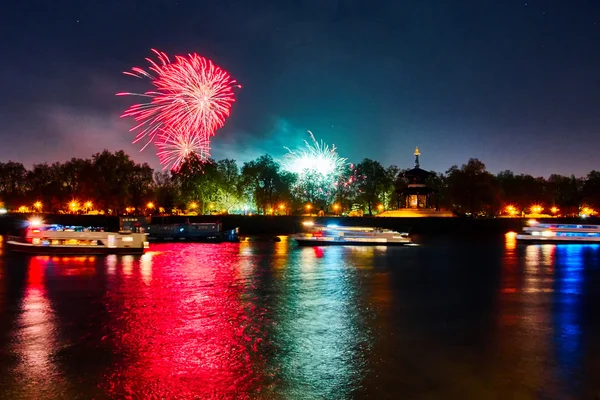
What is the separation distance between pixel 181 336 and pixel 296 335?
15.3ft

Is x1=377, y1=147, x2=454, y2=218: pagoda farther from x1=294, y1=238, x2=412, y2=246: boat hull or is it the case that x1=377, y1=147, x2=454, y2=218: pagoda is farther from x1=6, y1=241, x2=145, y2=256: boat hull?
x1=6, y1=241, x2=145, y2=256: boat hull

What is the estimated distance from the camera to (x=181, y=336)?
20.1 meters

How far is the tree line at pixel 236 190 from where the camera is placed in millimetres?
125375

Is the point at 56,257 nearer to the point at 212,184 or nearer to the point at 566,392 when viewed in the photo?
the point at 566,392

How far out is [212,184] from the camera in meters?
120

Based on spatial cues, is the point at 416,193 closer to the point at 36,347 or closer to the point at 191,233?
the point at 191,233

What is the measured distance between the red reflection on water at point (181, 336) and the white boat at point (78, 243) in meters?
18.4

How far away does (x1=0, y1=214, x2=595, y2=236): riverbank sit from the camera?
111m

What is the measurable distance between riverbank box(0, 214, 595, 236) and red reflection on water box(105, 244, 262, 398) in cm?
7555

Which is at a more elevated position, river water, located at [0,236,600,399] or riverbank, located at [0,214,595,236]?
riverbank, located at [0,214,595,236]

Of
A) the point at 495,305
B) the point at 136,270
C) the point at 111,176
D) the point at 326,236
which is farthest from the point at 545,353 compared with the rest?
the point at 111,176

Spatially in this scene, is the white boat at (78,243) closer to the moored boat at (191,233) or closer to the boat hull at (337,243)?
the boat hull at (337,243)

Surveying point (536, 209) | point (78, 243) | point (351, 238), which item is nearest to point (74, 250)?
point (78, 243)

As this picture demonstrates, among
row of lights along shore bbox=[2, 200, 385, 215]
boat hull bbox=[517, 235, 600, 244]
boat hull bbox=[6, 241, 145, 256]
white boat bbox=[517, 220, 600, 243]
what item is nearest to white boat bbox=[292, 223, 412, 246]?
boat hull bbox=[517, 235, 600, 244]
